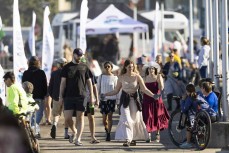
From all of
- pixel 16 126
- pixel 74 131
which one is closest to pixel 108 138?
pixel 74 131

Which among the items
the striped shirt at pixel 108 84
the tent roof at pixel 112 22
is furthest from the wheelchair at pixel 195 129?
the tent roof at pixel 112 22

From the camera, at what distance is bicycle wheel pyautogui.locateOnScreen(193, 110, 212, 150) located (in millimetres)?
17422

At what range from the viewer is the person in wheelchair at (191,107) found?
17.8 m

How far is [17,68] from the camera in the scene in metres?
22.7

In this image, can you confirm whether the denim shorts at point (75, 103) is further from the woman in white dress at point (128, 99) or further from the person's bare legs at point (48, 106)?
the person's bare legs at point (48, 106)

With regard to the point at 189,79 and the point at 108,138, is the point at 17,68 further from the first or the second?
the point at 189,79

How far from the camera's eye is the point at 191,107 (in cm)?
1808

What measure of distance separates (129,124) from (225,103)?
181 cm

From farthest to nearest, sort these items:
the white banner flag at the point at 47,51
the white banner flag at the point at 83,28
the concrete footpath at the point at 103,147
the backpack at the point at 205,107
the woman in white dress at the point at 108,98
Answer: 1. the white banner flag at the point at 47,51
2. the white banner flag at the point at 83,28
3. the woman in white dress at the point at 108,98
4. the concrete footpath at the point at 103,147
5. the backpack at the point at 205,107

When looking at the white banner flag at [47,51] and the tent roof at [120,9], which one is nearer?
the white banner flag at [47,51]

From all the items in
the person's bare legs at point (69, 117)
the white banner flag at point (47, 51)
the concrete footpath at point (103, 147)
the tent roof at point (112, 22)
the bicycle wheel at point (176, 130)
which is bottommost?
the concrete footpath at point (103, 147)

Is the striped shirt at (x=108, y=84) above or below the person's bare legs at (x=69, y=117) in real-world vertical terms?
above

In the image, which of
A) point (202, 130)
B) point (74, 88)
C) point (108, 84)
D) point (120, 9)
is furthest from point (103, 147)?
point (120, 9)

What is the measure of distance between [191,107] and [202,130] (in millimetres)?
572
